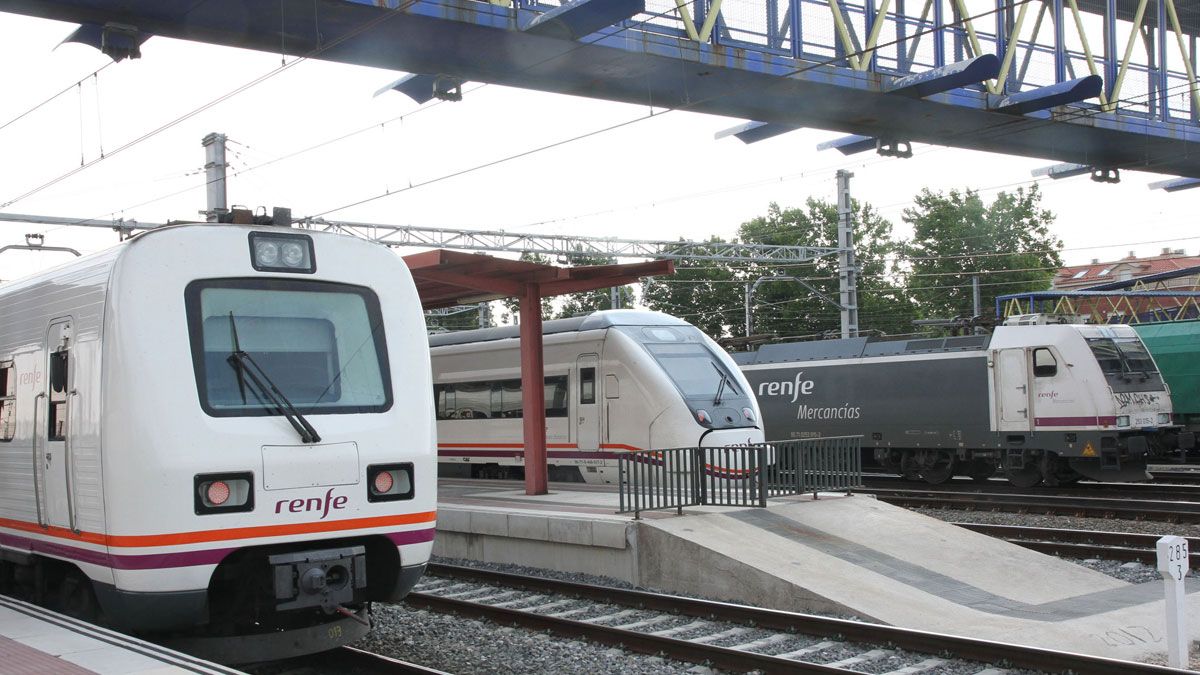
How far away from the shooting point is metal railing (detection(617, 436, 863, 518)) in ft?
40.5

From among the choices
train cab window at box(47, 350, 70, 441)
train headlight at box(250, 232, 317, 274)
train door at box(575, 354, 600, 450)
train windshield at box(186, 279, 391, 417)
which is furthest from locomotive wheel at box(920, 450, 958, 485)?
train cab window at box(47, 350, 70, 441)

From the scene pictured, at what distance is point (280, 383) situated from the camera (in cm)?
712

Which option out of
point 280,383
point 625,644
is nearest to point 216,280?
point 280,383

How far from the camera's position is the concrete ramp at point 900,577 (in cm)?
941

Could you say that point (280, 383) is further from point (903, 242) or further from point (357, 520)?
point (903, 242)

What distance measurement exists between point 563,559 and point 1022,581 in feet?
15.7

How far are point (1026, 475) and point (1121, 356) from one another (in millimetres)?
2942

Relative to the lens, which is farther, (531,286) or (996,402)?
(996,402)

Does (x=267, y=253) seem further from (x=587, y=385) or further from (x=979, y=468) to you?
(x=979, y=468)

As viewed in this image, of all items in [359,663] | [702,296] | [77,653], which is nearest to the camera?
[77,653]

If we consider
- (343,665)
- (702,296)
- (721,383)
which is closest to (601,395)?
(721,383)

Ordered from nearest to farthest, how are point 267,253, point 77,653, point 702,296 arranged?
point 77,653
point 267,253
point 702,296

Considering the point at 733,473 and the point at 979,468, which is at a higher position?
the point at 733,473

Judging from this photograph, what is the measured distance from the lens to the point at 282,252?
7465mm
